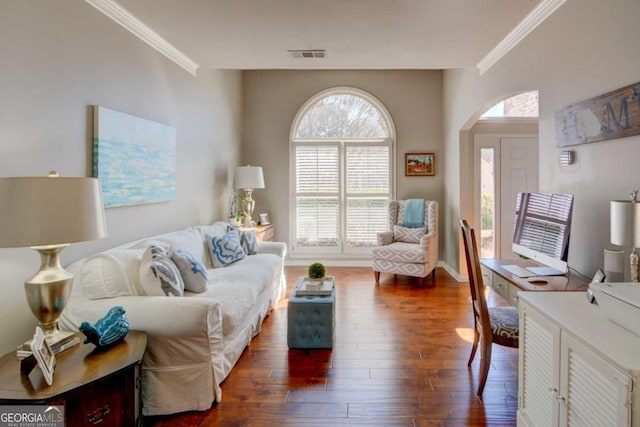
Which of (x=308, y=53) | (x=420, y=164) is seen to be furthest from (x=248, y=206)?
(x=420, y=164)

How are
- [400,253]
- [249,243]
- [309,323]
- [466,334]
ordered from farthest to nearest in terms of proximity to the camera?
1. [400,253]
2. [249,243]
3. [466,334]
4. [309,323]

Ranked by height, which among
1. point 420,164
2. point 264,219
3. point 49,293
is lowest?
point 49,293

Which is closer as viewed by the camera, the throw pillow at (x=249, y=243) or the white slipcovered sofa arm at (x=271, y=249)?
the throw pillow at (x=249, y=243)

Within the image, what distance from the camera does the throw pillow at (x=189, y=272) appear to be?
106 inches

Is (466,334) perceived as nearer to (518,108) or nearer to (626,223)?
(626,223)

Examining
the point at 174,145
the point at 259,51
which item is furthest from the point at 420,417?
the point at 259,51

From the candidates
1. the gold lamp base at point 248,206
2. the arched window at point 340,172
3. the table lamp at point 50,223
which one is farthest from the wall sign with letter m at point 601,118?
the gold lamp base at point 248,206

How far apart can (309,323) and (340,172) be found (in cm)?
344

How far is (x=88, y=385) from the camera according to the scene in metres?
1.50

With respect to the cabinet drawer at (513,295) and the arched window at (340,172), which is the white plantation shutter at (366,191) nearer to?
the arched window at (340,172)

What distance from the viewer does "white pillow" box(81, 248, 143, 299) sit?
2209 mm

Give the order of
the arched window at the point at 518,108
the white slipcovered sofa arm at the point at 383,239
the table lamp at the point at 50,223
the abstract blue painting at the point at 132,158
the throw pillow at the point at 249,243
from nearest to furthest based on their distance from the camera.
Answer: the table lamp at the point at 50,223 → the abstract blue painting at the point at 132,158 → the throw pillow at the point at 249,243 → the arched window at the point at 518,108 → the white slipcovered sofa arm at the point at 383,239

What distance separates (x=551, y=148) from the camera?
2.75m

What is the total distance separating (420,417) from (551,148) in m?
2.14
